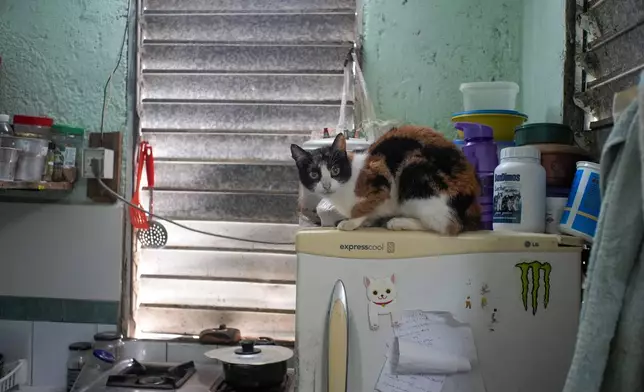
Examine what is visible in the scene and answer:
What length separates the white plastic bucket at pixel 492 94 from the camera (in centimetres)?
155

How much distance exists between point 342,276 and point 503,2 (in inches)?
54.3

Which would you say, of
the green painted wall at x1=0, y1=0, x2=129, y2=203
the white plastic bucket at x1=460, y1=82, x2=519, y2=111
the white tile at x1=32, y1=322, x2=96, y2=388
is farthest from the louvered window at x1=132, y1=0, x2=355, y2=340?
the white plastic bucket at x1=460, y1=82, x2=519, y2=111

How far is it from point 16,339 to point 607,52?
2.24m

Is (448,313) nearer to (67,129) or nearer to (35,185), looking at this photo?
(35,185)

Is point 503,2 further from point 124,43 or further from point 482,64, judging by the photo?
point 124,43

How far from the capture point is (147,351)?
189 cm

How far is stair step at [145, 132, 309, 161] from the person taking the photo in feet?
6.44

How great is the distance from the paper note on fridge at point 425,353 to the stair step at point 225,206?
999 millimetres

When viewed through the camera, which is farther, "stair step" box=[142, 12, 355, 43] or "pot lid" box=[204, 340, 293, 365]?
"stair step" box=[142, 12, 355, 43]

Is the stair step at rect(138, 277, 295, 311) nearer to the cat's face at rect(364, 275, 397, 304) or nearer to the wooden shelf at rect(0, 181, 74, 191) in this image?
the wooden shelf at rect(0, 181, 74, 191)

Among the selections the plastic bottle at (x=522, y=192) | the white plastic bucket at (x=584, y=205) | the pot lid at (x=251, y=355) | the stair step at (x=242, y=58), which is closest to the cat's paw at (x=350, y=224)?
the plastic bottle at (x=522, y=192)

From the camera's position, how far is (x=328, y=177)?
1.25 meters

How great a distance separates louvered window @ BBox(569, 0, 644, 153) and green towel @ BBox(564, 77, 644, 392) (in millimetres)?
463

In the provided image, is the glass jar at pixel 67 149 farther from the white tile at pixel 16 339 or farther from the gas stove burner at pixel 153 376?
the gas stove burner at pixel 153 376
